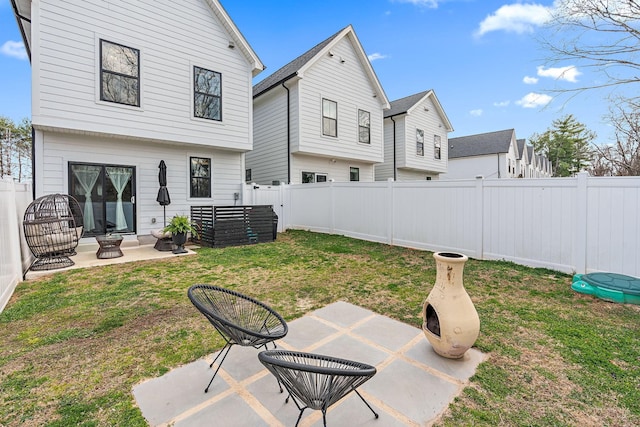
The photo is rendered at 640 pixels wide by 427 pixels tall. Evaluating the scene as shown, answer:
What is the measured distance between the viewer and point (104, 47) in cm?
768

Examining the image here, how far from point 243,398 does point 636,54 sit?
9583mm

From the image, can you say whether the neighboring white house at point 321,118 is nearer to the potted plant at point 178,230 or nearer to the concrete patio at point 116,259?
the potted plant at point 178,230

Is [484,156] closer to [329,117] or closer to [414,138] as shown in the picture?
[414,138]

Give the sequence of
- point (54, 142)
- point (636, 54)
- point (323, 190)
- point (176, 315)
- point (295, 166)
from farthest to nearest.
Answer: point (295, 166) < point (323, 190) < point (54, 142) < point (636, 54) < point (176, 315)

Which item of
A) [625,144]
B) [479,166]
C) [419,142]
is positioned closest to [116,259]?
[419,142]

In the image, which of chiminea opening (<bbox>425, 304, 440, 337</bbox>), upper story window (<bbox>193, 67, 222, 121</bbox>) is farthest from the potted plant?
chiminea opening (<bbox>425, 304, 440, 337</bbox>)

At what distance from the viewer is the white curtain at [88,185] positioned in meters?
7.89

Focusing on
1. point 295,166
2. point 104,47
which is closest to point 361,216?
point 295,166

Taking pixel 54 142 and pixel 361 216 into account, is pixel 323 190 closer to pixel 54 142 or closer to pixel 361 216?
pixel 361 216

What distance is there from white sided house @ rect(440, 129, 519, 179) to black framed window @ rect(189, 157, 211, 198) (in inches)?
834

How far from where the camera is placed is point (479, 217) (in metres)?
6.41

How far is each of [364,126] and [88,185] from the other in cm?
1078

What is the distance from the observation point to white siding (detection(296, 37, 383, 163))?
1171cm

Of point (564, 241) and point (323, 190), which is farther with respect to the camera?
point (323, 190)
